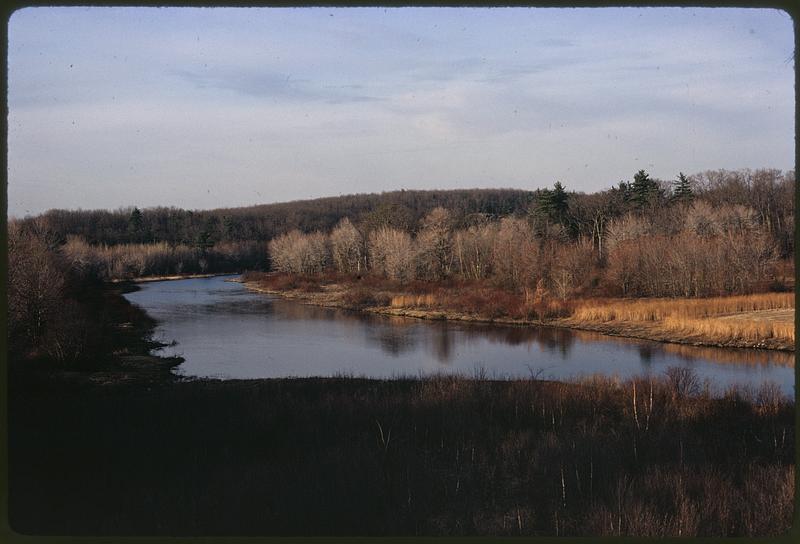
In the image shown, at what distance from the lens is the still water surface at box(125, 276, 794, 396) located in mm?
16531

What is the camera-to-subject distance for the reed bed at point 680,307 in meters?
22.8

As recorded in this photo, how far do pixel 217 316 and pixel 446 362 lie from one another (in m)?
14.3

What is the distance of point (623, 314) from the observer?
2477 cm

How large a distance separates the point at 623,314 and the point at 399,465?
2038 centimetres

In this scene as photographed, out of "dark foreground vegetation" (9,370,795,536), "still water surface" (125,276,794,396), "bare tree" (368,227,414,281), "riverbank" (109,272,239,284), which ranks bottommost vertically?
"still water surface" (125,276,794,396)

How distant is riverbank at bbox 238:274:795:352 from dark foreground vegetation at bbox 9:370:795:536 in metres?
11.2

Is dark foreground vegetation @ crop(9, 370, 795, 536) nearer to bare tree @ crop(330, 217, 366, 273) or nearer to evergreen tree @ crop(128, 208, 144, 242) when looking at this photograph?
bare tree @ crop(330, 217, 366, 273)

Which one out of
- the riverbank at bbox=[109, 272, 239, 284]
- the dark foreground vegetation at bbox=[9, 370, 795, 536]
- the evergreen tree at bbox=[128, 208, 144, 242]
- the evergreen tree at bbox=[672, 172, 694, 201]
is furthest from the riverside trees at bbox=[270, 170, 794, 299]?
the dark foreground vegetation at bbox=[9, 370, 795, 536]

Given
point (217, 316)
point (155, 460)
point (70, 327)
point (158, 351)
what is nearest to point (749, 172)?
point (217, 316)

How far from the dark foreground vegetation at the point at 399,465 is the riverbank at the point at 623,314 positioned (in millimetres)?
11232

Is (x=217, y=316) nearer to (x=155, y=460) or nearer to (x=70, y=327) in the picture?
(x=70, y=327)

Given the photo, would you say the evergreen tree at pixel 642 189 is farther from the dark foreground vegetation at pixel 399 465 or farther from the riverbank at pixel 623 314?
the dark foreground vegetation at pixel 399 465

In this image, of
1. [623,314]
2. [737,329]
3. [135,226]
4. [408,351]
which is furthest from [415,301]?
[135,226]

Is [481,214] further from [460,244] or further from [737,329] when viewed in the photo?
[737,329]
